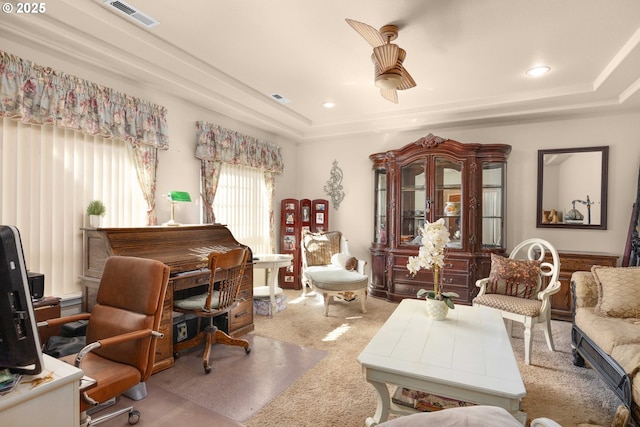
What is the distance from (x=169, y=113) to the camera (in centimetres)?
351

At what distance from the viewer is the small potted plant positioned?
9.00 feet

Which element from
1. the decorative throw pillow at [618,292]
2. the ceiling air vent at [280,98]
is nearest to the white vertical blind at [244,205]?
the ceiling air vent at [280,98]

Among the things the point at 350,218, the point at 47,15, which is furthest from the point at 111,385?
the point at 350,218

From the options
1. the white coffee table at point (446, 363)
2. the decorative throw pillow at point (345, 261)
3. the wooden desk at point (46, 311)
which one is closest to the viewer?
the white coffee table at point (446, 363)

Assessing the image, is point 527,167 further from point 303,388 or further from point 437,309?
point 303,388

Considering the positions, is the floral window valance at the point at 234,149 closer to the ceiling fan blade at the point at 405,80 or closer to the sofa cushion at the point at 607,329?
the ceiling fan blade at the point at 405,80

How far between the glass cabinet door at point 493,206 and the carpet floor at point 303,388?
4.14ft

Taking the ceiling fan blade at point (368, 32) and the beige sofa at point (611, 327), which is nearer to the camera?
the beige sofa at point (611, 327)

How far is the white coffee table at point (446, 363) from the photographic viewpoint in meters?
1.46

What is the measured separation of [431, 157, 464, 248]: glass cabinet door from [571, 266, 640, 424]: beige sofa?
1564mm

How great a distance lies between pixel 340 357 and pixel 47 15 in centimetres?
321

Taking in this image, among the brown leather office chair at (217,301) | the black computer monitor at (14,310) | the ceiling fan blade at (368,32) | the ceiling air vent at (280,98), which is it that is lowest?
the brown leather office chair at (217,301)

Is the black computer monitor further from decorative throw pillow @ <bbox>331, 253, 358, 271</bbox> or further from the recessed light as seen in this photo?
the recessed light

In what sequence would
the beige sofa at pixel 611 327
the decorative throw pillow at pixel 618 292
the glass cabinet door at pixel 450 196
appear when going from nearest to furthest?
the beige sofa at pixel 611 327, the decorative throw pillow at pixel 618 292, the glass cabinet door at pixel 450 196
